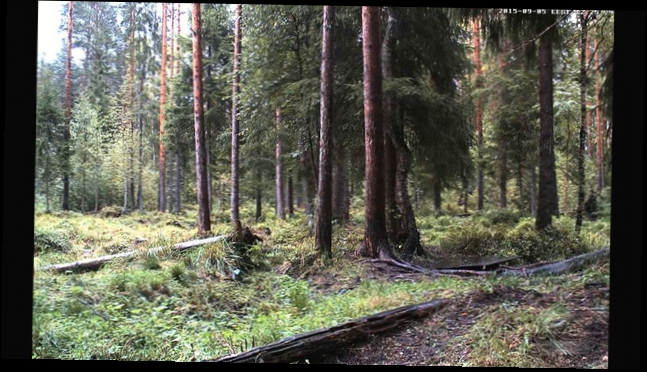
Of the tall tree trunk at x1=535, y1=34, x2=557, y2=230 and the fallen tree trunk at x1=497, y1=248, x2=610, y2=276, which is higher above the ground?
the tall tree trunk at x1=535, y1=34, x2=557, y2=230

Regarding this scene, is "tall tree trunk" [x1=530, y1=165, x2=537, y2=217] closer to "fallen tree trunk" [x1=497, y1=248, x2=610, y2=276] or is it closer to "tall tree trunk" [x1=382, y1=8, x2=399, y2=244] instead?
"fallen tree trunk" [x1=497, y1=248, x2=610, y2=276]

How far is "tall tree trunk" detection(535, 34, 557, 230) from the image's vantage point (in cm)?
330

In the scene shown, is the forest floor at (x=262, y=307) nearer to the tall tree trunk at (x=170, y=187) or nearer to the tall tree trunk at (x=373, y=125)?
the tall tree trunk at (x=170, y=187)

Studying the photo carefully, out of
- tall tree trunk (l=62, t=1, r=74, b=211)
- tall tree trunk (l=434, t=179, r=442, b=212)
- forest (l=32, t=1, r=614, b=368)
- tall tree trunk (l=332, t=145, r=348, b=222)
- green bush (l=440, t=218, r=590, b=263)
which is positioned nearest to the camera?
forest (l=32, t=1, r=614, b=368)

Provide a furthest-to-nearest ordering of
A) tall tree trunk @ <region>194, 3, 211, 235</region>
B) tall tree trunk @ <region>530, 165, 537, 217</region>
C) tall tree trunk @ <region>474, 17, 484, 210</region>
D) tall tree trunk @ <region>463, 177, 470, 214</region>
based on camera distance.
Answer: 1. tall tree trunk @ <region>463, 177, 470, 214</region>
2. tall tree trunk @ <region>474, 17, 484, 210</region>
3. tall tree trunk @ <region>194, 3, 211, 235</region>
4. tall tree trunk @ <region>530, 165, 537, 217</region>

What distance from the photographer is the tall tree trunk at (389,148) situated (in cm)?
441

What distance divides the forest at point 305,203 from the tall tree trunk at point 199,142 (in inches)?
1.0

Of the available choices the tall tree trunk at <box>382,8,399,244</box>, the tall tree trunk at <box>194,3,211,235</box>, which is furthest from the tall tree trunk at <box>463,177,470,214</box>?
the tall tree trunk at <box>194,3,211,235</box>

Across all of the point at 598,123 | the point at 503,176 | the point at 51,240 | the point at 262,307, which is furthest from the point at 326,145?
the point at 51,240

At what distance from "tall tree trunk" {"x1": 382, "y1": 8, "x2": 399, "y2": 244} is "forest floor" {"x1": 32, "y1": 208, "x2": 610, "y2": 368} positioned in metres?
0.83

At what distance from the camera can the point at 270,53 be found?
4.81 meters

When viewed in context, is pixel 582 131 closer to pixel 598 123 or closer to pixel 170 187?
pixel 598 123

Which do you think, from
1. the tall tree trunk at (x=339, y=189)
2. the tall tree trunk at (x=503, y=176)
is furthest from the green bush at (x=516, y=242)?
the tall tree trunk at (x=339, y=189)

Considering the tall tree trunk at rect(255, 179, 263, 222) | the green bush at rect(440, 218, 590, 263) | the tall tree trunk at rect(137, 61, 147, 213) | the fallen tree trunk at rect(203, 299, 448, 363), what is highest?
the tall tree trunk at rect(137, 61, 147, 213)
